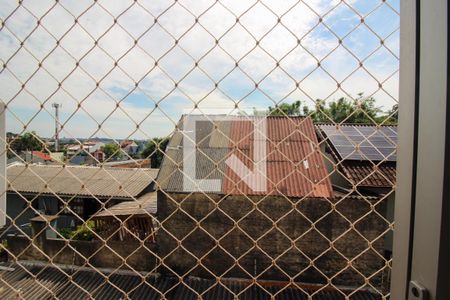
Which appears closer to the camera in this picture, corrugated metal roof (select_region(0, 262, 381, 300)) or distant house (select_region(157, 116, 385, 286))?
corrugated metal roof (select_region(0, 262, 381, 300))

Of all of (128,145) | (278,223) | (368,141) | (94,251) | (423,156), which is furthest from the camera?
(94,251)

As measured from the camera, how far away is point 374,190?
4.44 m

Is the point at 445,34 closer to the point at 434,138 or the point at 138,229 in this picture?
the point at 434,138

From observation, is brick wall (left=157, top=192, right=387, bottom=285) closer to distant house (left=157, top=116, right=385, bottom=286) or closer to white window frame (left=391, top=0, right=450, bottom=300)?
distant house (left=157, top=116, right=385, bottom=286)

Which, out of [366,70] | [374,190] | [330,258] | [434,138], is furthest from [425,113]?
[330,258]

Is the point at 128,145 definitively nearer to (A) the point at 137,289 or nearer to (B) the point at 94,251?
(A) the point at 137,289

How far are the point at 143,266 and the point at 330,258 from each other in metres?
3.37

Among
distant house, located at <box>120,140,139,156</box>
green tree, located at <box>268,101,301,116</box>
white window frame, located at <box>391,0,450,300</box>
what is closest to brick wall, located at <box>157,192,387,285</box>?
green tree, located at <box>268,101,301,116</box>

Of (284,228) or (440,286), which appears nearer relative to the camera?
(440,286)

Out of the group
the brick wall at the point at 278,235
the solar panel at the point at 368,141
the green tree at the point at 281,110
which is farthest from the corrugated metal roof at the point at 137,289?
the green tree at the point at 281,110

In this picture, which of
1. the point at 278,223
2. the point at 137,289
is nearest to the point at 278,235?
the point at 278,223

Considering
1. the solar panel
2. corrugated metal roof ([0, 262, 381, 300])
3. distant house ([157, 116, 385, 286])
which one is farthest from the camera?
distant house ([157, 116, 385, 286])

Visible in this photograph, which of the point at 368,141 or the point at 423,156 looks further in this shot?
the point at 368,141

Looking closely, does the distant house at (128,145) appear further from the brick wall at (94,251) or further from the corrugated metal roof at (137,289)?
the brick wall at (94,251)
